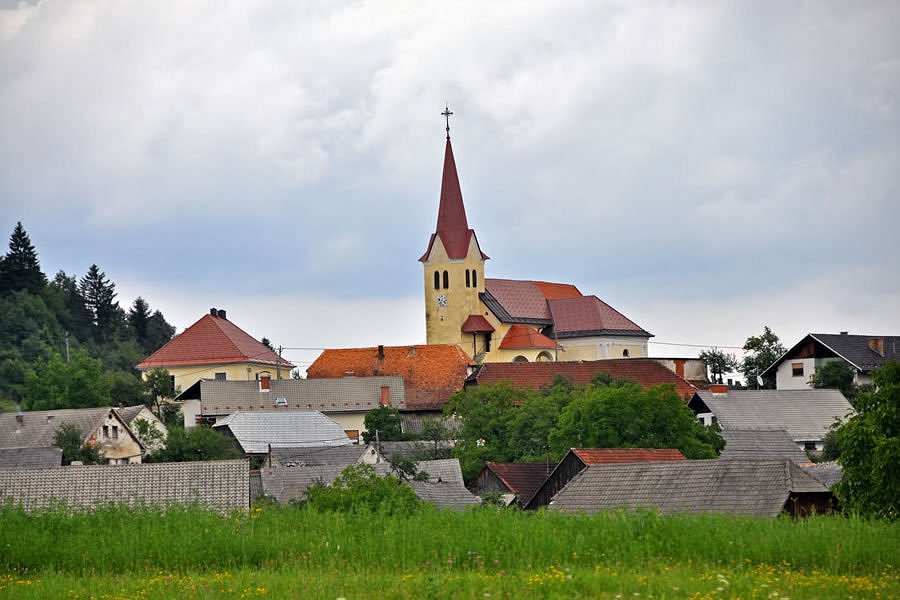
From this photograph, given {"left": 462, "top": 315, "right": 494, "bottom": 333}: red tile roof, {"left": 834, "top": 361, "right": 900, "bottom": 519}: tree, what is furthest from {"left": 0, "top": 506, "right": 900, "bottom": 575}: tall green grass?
{"left": 462, "top": 315, "right": 494, "bottom": 333}: red tile roof

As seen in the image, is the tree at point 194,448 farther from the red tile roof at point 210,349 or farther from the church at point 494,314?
the church at point 494,314

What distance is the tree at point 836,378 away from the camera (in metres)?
83.1

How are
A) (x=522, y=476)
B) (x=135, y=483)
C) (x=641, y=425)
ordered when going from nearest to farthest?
(x=135, y=483), (x=522, y=476), (x=641, y=425)

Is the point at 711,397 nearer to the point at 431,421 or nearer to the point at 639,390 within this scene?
the point at 431,421

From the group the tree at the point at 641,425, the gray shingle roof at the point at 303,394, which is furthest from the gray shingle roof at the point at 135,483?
the gray shingle roof at the point at 303,394

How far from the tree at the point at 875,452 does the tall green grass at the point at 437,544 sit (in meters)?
10.9

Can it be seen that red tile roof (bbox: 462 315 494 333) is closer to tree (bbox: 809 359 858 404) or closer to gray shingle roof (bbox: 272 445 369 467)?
tree (bbox: 809 359 858 404)

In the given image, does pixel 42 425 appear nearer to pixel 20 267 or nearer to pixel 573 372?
pixel 573 372

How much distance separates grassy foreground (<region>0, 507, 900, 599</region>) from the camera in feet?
50.8

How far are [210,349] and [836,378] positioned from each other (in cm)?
3655

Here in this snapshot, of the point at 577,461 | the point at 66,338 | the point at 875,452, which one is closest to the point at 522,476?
the point at 577,461

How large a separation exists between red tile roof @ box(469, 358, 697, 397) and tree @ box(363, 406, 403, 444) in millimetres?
6895

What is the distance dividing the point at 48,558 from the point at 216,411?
207ft

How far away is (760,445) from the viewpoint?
59125mm
